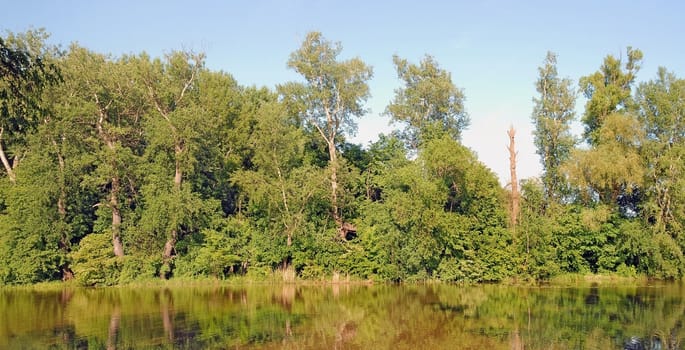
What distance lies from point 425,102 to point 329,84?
864 cm

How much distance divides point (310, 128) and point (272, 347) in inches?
1033

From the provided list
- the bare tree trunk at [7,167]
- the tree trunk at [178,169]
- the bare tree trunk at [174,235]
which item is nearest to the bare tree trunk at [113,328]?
the bare tree trunk at [174,235]

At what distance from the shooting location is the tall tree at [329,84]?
121 feet

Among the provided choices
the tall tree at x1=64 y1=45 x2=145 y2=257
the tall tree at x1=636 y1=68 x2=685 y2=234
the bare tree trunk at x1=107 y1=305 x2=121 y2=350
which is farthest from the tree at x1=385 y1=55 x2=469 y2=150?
the bare tree trunk at x1=107 y1=305 x2=121 y2=350

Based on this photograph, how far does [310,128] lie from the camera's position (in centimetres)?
3941

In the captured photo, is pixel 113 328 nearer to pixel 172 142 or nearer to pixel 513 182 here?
pixel 172 142

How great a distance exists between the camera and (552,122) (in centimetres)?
3631

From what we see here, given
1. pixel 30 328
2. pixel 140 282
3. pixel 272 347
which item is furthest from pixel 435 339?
pixel 140 282

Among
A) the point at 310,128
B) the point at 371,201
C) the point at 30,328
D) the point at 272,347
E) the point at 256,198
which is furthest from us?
the point at 310,128

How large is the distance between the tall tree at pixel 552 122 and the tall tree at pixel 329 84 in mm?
12700

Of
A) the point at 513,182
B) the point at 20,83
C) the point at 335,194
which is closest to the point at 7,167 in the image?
the point at 335,194

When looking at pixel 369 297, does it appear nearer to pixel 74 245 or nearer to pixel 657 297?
pixel 657 297

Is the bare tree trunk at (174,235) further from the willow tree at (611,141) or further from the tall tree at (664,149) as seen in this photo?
the tall tree at (664,149)

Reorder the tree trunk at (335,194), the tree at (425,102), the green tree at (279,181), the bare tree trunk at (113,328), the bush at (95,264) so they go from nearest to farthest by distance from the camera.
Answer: the bare tree trunk at (113,328) → the bush at (95,264) → the green tree at (279,181) → the tree trunk at (335,194) → the tree at (425,102)
